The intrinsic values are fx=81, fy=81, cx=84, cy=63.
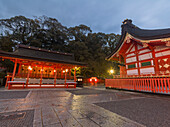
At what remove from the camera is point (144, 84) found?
23.0 ft

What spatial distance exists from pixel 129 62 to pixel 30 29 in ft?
102

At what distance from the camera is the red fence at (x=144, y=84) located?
18.8 feet

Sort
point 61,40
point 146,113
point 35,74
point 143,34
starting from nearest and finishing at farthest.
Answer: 1. point 146,113
2. point 143,34
3. point 35,74
4. point 61,40

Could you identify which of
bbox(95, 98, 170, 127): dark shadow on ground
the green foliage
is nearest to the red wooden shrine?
bbox(95, 98, 170, 127): dark shadow on ground

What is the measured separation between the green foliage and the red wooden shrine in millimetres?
12358

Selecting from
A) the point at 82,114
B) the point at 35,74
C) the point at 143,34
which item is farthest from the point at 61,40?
the point at 82,114

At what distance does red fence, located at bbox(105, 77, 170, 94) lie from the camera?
5739 millimetres

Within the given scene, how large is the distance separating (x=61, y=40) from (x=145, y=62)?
1103 inches

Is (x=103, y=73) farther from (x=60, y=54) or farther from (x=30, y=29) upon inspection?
(x=30, y=29)

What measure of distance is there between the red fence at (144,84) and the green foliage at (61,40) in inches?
499

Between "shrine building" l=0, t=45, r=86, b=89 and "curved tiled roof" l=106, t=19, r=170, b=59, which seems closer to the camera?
"curved tiled roof" l=106, t=19, r=170, b=59

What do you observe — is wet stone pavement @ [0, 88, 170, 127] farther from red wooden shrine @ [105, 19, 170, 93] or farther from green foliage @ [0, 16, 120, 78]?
green foliage @ [0, 16, 120, 78]

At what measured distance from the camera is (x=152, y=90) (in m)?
6.32

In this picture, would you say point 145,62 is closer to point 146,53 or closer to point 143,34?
point 146,53
